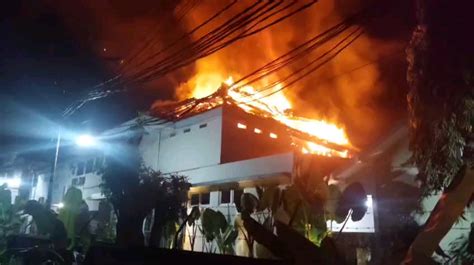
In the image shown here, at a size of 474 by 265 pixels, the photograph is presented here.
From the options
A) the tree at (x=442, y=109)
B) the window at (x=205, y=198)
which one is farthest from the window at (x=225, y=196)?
the tree at (x=442, y=109)

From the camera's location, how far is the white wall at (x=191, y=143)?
18719 mm

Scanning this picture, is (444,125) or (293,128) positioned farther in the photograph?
(293,128)

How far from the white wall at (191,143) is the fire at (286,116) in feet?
6.96

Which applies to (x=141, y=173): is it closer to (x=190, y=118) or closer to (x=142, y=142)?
(x=190, y=118)

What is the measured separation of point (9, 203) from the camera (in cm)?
1545

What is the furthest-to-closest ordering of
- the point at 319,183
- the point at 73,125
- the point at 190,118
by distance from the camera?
the point at 190,118
the point at 73,125
the point at 319,183

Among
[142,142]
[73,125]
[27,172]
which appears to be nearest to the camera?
[73,125]

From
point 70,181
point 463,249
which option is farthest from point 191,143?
point 463,249

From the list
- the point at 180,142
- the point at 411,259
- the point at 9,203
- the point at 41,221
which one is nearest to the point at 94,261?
the point at 41,221

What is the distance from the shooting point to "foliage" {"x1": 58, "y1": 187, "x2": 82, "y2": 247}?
11.4m

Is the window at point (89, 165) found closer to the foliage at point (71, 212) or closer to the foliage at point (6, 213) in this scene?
the foliage at point (6, 213)

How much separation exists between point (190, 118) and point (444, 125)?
15.4 meters

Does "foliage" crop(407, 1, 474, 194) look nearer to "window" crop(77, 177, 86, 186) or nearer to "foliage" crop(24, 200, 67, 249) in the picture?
"foliage" crop(24, 200, 67, 249)

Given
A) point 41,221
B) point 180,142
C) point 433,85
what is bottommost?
point 41,221
